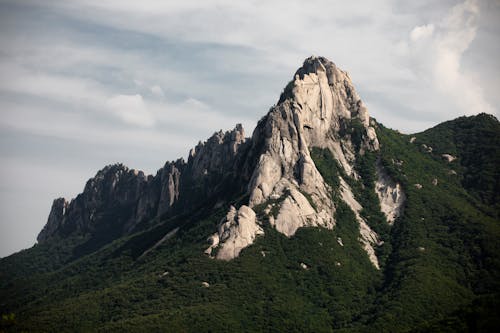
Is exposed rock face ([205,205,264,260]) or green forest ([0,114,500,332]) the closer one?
green forest ([0,114,500,332])

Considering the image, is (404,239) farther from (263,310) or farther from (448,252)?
(263,310)

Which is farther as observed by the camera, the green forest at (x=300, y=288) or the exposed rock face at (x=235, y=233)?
the exposed rock face at (x=235, y=233)

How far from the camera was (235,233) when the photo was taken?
186 meters

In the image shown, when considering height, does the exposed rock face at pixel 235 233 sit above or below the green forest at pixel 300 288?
above

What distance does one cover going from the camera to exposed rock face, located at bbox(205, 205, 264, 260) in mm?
184250

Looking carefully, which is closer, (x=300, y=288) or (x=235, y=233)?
(x=300, y=288)

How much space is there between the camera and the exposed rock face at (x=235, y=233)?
184 metres

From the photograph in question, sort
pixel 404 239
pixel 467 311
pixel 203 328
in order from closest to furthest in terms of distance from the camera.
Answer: pixel 467 311 → pixel 203 328 → pixel 404 239

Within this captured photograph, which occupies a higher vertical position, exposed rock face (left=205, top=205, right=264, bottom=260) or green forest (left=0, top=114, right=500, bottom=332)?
exposed rock face (left=205, top=205, right=264, bottom=260)

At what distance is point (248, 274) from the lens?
176375 millimetres

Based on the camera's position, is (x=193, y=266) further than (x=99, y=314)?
Yes

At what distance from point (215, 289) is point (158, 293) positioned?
16255mm

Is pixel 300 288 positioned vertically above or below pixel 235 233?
below

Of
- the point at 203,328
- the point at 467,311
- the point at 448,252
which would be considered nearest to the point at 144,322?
the point at 203,328
